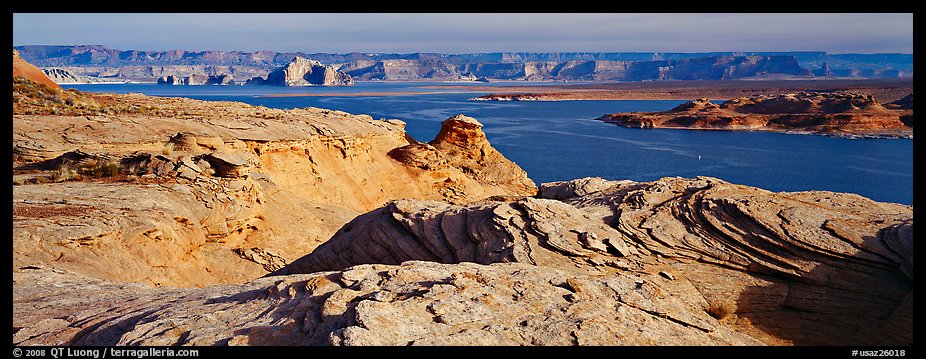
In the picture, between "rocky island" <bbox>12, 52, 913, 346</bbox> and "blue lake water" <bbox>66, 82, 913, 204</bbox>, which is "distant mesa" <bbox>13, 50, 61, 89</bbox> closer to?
"rocky island" <bbox>12, 52, 913, 346</bbox>

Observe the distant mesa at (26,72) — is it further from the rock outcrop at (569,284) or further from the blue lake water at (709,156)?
the blue lake water at (709,156)

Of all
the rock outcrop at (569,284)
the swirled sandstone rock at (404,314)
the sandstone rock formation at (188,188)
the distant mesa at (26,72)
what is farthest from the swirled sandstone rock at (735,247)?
the distant mesa at (26,72)

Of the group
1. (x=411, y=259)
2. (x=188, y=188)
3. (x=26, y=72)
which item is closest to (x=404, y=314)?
(x=411, y=259)

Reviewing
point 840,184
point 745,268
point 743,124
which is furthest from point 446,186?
point 743,124

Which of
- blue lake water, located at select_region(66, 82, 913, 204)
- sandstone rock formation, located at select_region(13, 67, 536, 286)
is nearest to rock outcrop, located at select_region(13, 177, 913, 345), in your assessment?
sandstone rock formation, located at select_region(13, 67, 536, 286)
